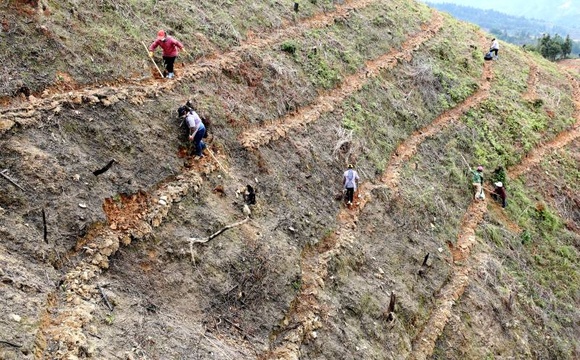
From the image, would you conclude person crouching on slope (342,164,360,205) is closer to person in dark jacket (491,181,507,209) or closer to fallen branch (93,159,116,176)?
fallen branch (93,159,116,176)

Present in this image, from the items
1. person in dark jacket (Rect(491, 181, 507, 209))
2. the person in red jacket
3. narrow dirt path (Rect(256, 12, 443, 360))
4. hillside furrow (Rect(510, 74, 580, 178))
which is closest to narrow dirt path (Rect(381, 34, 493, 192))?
narrow dirt path (Rect(256, 12, 443, 360))

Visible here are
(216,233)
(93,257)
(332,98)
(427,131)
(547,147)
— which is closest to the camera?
(93,257)

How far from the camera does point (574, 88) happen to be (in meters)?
37.7

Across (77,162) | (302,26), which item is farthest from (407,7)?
(77,162)

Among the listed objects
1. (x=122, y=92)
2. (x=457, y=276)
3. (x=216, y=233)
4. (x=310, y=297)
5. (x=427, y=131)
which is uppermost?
(x=122, y=92)

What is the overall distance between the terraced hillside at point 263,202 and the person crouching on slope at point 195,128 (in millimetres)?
562

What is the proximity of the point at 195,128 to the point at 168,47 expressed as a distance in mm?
3502

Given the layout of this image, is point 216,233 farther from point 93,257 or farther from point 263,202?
point 93,257

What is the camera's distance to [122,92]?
1523 cm

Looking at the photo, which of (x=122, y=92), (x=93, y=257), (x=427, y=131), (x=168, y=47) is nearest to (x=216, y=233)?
(x=93, y=257)

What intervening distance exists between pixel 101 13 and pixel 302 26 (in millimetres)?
11671

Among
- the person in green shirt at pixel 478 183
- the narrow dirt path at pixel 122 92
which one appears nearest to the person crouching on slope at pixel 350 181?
the narrow dirt path at pixel 122 92

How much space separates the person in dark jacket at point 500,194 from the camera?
23.6 m

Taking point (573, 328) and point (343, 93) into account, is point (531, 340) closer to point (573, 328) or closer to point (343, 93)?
point (573, 328)
